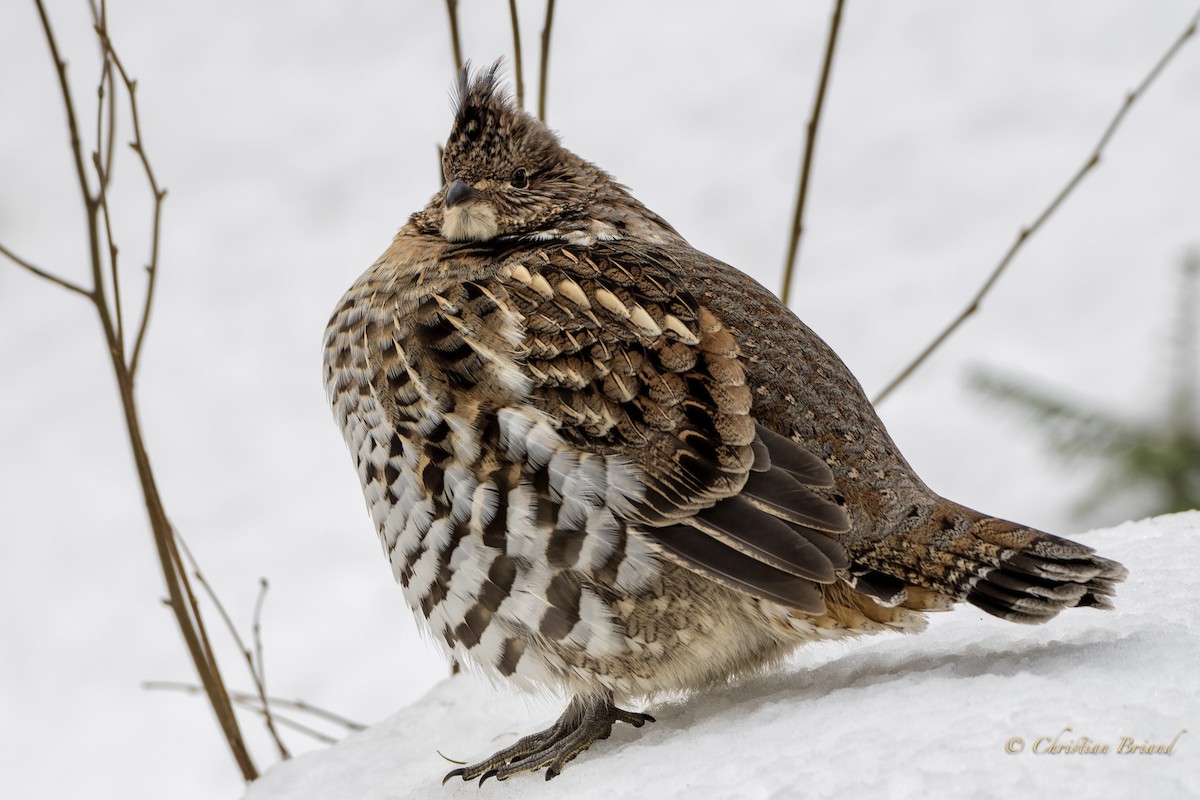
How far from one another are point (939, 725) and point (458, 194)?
199cm

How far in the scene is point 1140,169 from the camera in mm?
10914

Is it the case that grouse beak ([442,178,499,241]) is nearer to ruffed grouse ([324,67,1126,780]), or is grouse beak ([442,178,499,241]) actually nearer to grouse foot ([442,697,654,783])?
ruffed grouse ([324,67,1126,780])

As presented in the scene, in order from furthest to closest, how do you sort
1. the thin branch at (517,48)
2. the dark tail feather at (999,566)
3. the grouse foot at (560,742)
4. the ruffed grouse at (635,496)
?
the thin branch at (517,48) → the grouse foot at (560,742) → the ruffed grouse at (635,496) → the dark tail feather at (999,566)

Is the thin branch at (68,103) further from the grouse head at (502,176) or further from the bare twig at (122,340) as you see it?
the grouse head at (502,176)

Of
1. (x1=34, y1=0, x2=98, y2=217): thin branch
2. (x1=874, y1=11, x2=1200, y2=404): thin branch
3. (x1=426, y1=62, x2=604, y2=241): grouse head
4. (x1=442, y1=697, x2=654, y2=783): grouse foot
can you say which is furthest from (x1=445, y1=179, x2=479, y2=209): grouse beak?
(x1=874, y1=11, x2=1200, y2=404): thin branch

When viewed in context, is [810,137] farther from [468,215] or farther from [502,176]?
[468,215]

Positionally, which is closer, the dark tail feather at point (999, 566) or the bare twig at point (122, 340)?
the dark tail feather at point (999, 566)

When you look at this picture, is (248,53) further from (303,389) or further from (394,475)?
(394,475)

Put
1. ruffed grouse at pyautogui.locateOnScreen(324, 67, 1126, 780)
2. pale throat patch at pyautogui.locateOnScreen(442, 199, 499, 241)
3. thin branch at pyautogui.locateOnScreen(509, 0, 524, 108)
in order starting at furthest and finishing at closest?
1. thin branch at pyautogui.locateOnScreen(509, 0, 524, 108)
2. pale throat patch at pyautogui.locateOnScreen(442, 199, 499, 241)
3. ruffed grouse at pyautogui.locateOnScreen(324, 67, 1126, 780)

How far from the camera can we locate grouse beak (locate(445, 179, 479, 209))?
3531mm

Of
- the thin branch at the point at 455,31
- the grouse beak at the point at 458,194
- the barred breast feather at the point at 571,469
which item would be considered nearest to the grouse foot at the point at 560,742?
the barred breast feather at the point at 571,469

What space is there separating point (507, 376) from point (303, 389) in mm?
7356

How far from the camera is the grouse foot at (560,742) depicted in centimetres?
301

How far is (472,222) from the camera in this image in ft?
11.5
